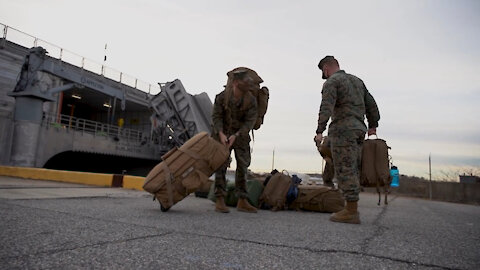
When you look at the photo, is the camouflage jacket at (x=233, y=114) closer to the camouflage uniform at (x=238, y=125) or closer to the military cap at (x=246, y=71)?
the camouflage uniform at (x=238, y=125)

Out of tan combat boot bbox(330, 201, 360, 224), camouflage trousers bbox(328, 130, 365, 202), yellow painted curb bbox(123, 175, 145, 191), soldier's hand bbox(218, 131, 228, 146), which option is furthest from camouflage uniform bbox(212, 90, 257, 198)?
yellow painted curb bbox(123, 175, 145, 191)

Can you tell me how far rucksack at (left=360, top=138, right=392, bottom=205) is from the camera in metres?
2.98

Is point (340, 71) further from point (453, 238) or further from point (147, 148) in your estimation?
point (147, 148)

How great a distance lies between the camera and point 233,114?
3551 millimetres

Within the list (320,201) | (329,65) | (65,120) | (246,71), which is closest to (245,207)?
(320,201)

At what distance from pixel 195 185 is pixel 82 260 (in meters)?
1.73

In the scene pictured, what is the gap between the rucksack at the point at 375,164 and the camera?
2979 mm

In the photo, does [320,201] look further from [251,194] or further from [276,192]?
[251,194]

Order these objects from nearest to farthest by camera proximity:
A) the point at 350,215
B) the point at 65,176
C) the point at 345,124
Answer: the point at 350,215 < the point at 345,124 < the point at 65,176

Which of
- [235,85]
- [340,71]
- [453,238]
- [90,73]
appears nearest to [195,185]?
[235,85]

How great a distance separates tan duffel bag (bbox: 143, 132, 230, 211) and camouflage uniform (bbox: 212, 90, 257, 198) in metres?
0.40

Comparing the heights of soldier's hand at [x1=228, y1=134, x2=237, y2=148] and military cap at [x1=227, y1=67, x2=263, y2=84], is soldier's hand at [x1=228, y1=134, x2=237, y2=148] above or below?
below

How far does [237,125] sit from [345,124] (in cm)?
122

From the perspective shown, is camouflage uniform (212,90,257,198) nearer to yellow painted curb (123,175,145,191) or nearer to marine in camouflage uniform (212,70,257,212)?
marine in camouflage uniform (212,70,257,212)
